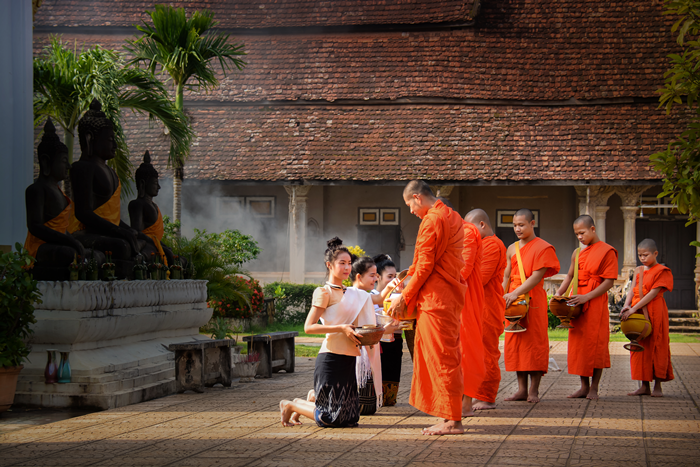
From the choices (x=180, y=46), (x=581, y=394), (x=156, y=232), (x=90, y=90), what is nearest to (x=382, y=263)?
(x=581, y=394)

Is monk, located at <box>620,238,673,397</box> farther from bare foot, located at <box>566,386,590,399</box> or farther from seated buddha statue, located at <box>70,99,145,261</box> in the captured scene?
seated buddha statue, located at <box>70,99,145,261</box>

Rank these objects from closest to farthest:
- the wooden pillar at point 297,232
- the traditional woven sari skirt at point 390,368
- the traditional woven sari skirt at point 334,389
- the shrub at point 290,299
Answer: the traditional woven sari skirt at point 334,389 → the traditional woven sari skirt at point 390,368 → the shrub at point 290,299 → the wooden pillar at point 297,232

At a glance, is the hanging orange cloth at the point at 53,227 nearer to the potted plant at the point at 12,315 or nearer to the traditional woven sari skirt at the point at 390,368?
the potted plant at the point at 12,315

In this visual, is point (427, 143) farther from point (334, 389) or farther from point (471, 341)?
point (334, 389)

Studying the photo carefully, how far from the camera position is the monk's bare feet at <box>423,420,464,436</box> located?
5199 mm

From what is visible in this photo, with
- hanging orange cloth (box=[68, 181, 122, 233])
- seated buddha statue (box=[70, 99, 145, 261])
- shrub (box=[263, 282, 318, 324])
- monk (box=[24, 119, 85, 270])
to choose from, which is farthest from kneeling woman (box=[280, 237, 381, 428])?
shrub (box=[263, 282, 318, 324])

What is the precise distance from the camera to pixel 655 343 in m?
7.50

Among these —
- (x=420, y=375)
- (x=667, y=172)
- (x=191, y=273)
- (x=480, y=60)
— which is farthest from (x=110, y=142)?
(x=480, y=60)

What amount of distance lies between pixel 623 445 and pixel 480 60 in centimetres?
1541

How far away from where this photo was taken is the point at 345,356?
543 cm

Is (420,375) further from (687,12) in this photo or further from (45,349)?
(45,349)

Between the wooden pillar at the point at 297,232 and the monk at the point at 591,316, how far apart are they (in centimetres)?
1132

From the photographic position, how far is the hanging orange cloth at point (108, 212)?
26.3 feet

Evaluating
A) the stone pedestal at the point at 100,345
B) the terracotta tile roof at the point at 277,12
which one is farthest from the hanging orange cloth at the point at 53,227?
the terracotta tile roof at the point at 277,12
